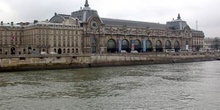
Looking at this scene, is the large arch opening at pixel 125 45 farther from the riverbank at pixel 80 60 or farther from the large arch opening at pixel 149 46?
the riverbank at pixel 80 60

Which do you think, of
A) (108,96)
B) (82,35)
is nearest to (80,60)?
(82,35)

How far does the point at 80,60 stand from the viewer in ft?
237

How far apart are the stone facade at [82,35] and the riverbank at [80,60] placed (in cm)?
1371

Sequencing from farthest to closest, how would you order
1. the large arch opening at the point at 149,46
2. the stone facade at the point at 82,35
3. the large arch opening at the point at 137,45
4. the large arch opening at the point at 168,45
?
the large arch opening at the point at 168,45 → the large arch opening at the point at 149,46 → the large arch opening at the point at 137,45 → the stone facade at the point at 82,35

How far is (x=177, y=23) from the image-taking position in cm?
12888

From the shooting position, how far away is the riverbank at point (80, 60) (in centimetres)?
6228

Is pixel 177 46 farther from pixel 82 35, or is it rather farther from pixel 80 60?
pixel 80 60

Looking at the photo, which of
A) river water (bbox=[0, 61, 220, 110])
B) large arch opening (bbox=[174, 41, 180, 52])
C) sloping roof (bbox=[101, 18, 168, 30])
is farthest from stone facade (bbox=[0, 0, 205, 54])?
river water (bbox=[0, 61, 220, 110])

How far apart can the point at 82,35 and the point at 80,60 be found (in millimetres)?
25110

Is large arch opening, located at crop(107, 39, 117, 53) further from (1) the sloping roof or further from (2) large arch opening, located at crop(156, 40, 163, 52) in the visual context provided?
(2) large arch opening, located at crop(156, 40, 163, 52)

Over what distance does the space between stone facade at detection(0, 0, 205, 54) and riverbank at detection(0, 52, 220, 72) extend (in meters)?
13.7

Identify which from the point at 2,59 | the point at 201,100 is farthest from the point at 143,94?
the point at 2,59

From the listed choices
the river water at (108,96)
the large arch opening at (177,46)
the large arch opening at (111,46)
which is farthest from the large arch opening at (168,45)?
the river water at (108,96)

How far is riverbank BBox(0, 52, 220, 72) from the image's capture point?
6228 centimetres
